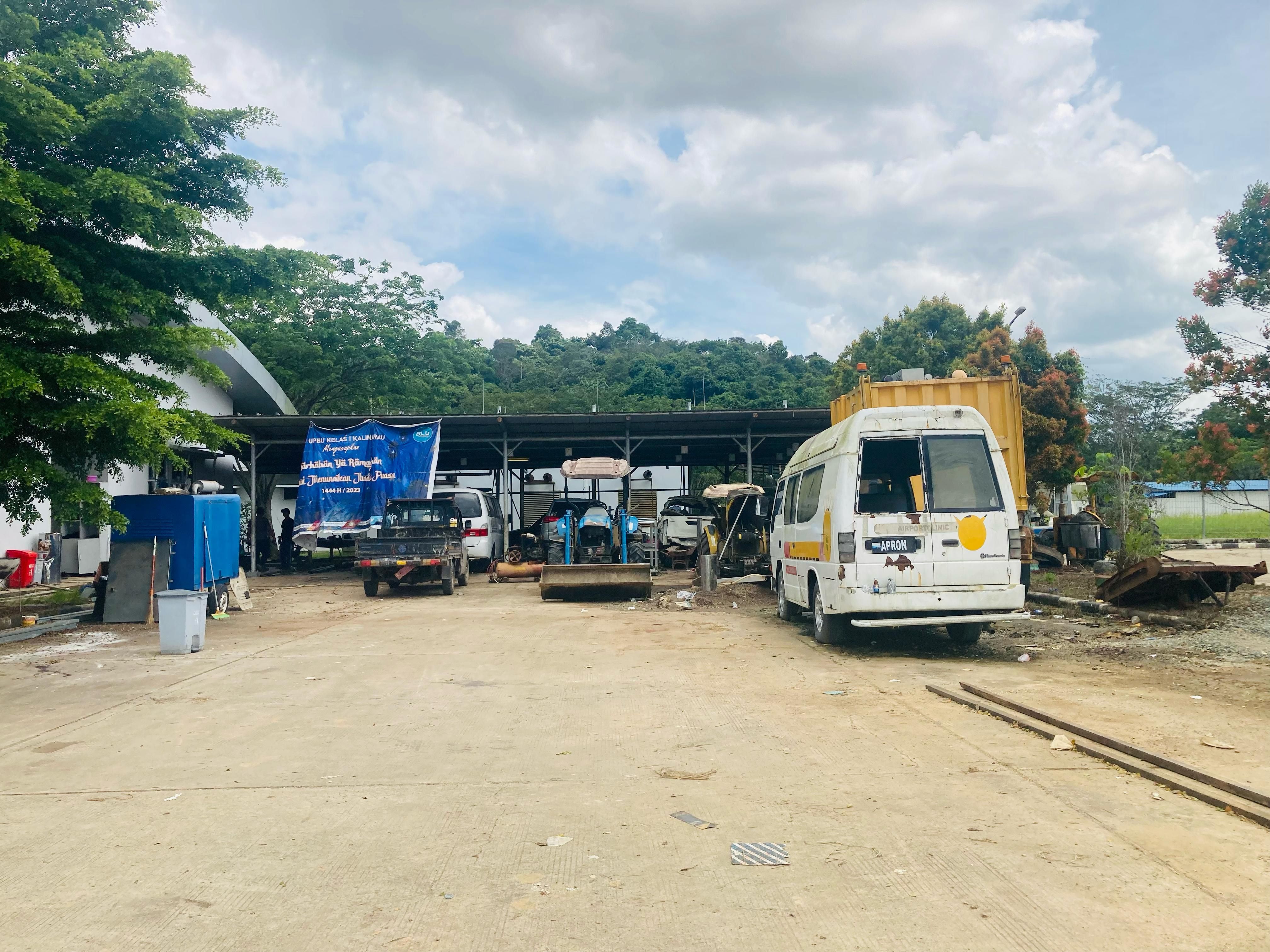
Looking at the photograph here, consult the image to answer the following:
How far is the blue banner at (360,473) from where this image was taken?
2316cm

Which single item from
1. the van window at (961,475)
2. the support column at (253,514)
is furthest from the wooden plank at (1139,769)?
the support column at (253,514)

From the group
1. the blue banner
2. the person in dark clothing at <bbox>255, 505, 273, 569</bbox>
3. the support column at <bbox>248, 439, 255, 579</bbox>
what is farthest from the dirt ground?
the person in dark clothing at <bbox>255, 505, 273, 569</bbox>

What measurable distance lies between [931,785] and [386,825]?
2948 mm

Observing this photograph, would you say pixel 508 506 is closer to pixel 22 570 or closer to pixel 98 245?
pixel 22 570

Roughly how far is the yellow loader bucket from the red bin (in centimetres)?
1138

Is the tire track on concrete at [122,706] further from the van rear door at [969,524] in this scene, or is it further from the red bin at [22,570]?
the red bin at [22,570]

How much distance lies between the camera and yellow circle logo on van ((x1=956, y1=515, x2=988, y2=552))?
932 cm

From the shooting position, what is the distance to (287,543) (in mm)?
26344

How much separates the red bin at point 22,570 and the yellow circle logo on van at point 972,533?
1867 centimetres

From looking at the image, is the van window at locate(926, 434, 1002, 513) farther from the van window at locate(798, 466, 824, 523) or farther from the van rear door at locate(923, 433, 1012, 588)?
the van window at locate(798, 466, 824, 523)

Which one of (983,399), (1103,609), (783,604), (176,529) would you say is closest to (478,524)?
(176,529)

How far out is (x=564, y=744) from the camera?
6.14m

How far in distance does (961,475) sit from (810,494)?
2.23 meters

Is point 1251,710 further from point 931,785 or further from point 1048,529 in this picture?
point 1048,529
